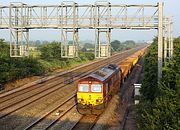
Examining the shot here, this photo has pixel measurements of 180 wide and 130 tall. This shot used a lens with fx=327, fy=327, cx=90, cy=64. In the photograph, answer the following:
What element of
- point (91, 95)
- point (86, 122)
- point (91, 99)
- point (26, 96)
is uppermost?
point (91, 95)

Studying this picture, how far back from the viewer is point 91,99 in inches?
834

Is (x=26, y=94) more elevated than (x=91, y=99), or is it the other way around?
(x=91, y=99)

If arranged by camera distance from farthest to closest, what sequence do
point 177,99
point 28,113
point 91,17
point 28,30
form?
point 28,30, point 91,17, point 28,113, point 177,99

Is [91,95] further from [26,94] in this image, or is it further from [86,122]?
[26,94]

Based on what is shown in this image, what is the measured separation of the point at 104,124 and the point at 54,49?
130 feet

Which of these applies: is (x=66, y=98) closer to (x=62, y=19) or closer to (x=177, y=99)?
(x=62, y=19)

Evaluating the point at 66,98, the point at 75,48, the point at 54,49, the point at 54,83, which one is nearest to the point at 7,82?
the point at 54,83

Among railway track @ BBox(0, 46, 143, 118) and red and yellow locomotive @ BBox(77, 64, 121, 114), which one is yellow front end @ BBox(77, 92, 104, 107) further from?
railway track @ BBox(0, 46, 143, 118)

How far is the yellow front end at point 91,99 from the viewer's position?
21.1 meters

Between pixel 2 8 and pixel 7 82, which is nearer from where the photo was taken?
pixel 2 8

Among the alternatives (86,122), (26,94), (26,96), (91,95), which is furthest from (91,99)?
(26,94)

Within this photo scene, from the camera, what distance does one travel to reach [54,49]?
57531mm

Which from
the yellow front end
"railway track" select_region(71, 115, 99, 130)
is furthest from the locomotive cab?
"railway track" select_region(71, 115, 99, 130)

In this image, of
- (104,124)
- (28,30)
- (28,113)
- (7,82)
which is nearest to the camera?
(104,124)
